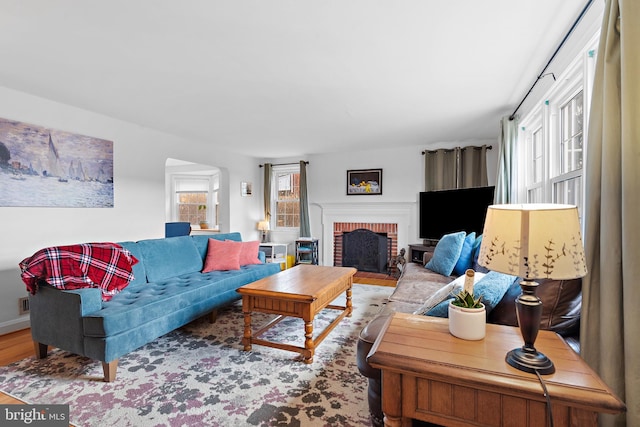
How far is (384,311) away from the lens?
7.12 ft

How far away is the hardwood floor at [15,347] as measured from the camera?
7.75ft

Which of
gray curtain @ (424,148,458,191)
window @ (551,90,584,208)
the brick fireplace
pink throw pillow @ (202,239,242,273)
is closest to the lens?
window @ (551,90,584,208)

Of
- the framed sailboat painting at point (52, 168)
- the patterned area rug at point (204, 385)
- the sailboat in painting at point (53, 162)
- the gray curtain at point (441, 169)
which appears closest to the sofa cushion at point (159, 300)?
the patterned area rug at point (204, 385)

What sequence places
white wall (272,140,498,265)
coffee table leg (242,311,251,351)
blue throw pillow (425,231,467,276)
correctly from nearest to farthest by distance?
coffee table leg (242,311,251,351), blue throw pillow (425,231,467,276), white wall (272,140,498,265)

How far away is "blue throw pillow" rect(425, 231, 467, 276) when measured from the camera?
3.25 m

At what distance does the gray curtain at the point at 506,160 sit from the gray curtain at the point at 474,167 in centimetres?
109

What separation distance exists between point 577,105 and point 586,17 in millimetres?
635

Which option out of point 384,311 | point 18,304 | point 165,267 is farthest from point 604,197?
point 18,304

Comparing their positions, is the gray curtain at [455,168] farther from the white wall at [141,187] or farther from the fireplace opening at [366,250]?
the fireplace opening at [366,250]

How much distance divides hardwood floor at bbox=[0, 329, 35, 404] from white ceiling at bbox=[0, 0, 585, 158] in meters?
2.27

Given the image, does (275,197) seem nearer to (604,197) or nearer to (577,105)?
(577,105)

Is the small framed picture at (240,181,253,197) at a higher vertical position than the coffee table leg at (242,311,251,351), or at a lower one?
higher

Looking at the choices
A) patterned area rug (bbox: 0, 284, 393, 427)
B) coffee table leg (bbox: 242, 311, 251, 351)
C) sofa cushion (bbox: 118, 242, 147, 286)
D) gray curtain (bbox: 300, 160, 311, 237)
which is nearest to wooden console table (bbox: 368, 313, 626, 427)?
patterned area rug (bbox: 0, 284, 393, 427)

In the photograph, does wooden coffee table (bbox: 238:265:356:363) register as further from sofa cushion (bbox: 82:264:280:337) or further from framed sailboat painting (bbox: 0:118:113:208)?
framed sailboat painting (bbox: 0:118:113:208)
